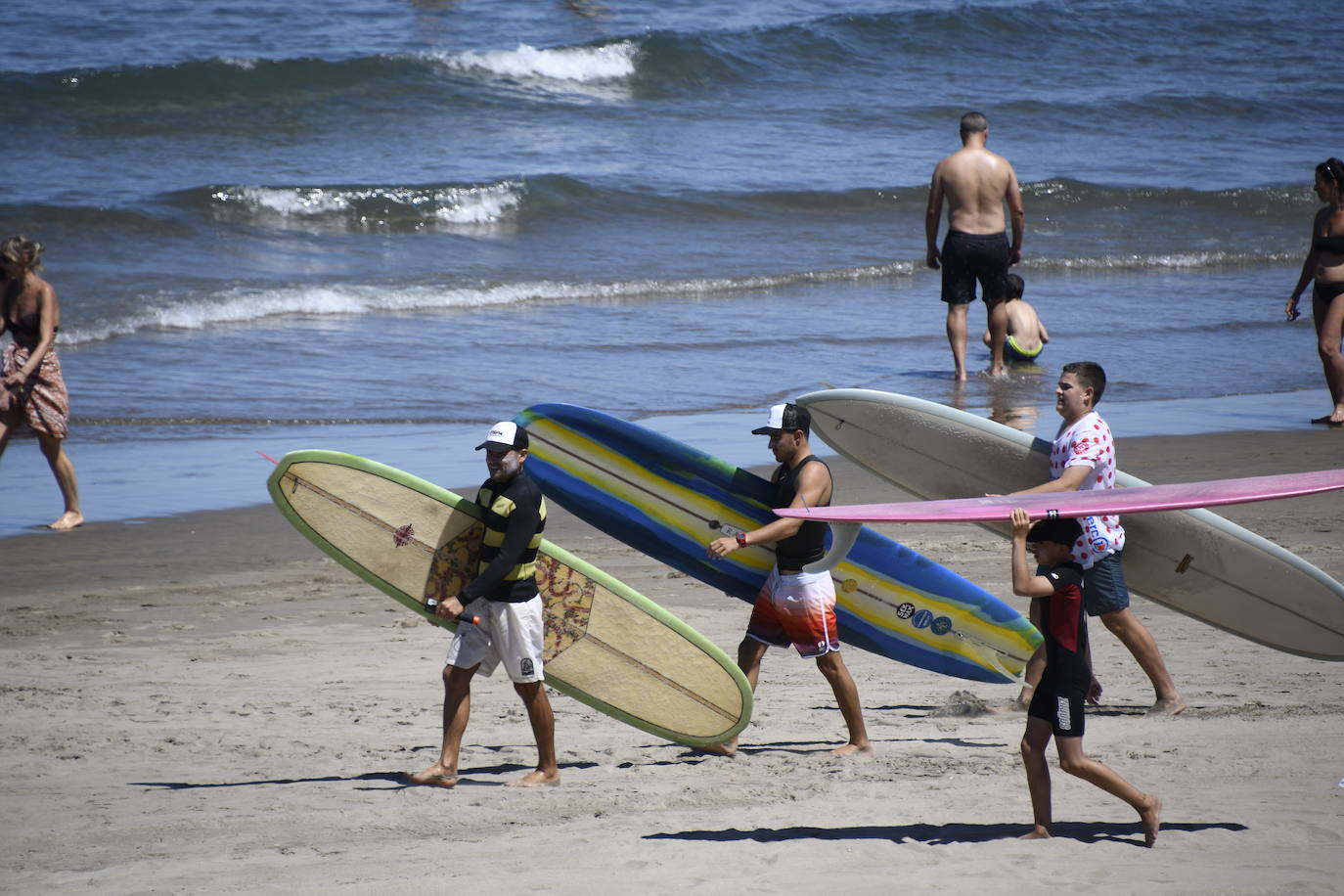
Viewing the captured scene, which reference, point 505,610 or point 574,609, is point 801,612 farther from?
point 505,610

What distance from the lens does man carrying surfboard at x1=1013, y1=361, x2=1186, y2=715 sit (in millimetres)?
4801

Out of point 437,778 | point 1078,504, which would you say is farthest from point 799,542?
point 437,778

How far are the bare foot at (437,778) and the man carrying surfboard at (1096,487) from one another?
2107mm

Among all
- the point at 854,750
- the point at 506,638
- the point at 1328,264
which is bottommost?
the point at 854,750

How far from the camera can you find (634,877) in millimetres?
3758

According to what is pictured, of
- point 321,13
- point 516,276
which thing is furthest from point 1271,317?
point 321,13

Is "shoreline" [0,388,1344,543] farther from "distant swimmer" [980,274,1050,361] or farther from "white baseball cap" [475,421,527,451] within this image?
"white baseball cap" [475,421,527,451]

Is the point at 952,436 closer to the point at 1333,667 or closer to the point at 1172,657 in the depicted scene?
the point at 1172,657

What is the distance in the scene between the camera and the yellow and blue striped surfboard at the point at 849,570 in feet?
18.1

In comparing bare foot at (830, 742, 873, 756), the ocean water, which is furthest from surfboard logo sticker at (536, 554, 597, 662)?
the ocean water

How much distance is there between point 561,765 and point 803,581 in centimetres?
104

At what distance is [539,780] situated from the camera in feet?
15.2

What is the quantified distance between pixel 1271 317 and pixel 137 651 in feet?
36.7

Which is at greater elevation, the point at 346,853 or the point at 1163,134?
the point at 1163,134
